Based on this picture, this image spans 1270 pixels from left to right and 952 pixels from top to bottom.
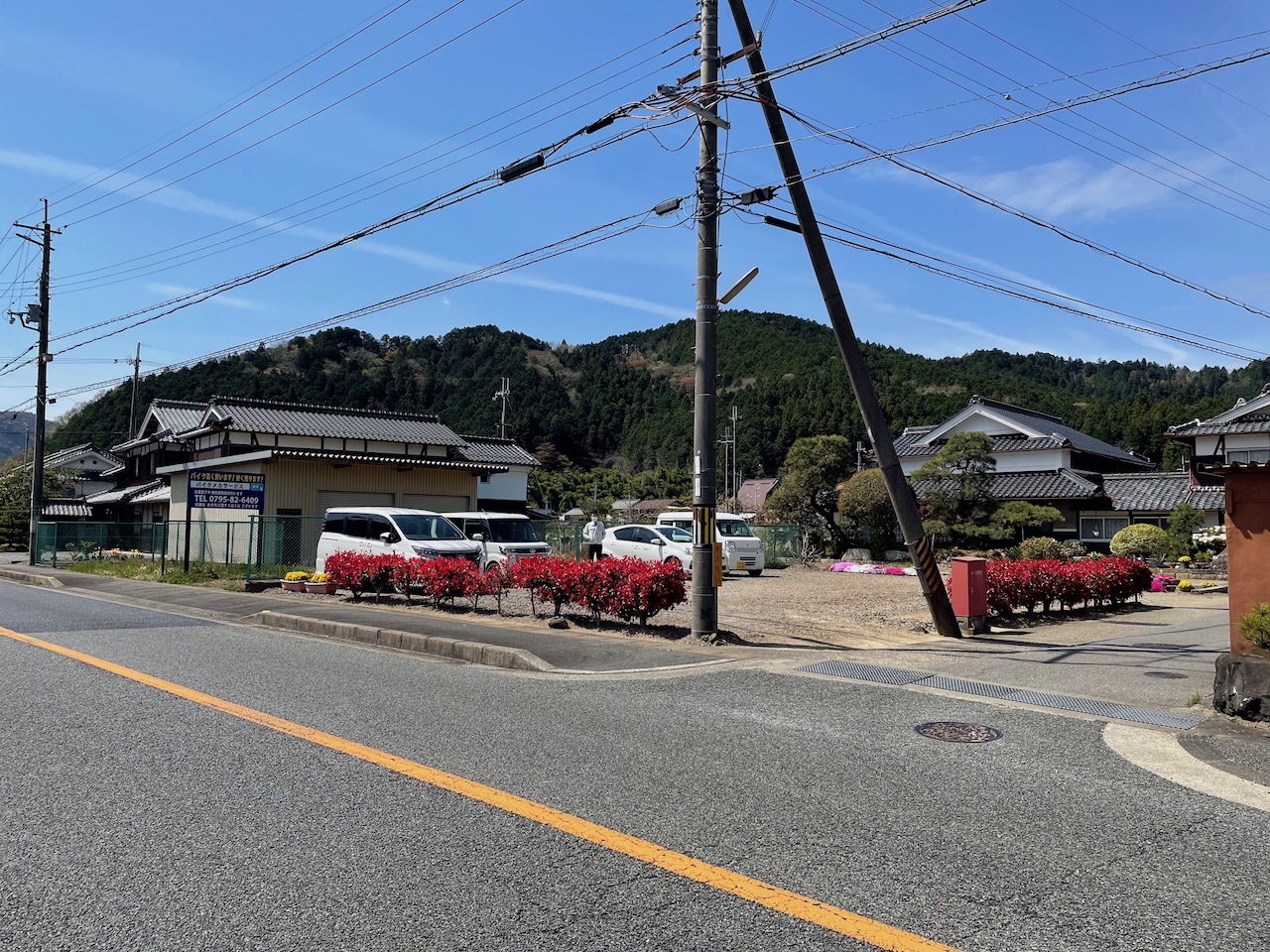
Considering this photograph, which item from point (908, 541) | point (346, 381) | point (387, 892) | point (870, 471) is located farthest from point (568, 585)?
point (346, 381)

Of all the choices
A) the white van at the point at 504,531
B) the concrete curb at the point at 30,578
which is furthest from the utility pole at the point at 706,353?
the concrete curb at the point at 30,578

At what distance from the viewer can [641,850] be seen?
3.90 m

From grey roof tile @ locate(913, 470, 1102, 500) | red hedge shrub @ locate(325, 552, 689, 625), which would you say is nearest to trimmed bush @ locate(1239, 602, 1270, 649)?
red hedge shrub @ locate(325, 552, 689, 625)

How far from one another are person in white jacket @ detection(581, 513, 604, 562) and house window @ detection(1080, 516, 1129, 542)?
19.5 metres

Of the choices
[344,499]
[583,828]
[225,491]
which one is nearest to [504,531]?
[225,491]

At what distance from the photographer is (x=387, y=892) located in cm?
343

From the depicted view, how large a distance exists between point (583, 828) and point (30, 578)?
1007 inches

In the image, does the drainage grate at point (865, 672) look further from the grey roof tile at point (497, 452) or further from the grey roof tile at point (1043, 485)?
the grey roof tile at point (497, 452)

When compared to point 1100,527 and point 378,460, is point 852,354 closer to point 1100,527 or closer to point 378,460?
point 378,460

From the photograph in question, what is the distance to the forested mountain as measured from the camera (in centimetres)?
6625

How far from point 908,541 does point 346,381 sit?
7955cm

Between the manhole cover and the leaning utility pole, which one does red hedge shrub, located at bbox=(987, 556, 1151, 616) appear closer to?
the leaning utility pole

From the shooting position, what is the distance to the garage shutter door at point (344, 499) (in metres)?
26.7

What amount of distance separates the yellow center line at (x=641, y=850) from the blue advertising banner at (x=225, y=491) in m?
15.2
